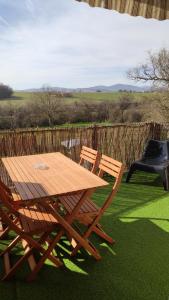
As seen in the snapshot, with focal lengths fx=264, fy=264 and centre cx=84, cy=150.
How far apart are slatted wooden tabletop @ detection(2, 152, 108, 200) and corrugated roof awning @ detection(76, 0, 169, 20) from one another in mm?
1583

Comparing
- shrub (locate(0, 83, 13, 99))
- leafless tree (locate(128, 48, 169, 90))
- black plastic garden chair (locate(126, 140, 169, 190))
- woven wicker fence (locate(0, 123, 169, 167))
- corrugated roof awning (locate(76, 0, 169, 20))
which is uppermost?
leafless tree (locate(128, 48, 169, 90))

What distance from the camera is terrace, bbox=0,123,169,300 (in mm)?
2643

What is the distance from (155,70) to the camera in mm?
18797

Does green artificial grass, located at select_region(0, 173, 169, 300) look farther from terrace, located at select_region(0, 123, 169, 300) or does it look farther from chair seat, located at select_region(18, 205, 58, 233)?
chair seat, located at select_region(18, 205, 58, 233)

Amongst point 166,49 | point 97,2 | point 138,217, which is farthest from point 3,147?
point 166,49

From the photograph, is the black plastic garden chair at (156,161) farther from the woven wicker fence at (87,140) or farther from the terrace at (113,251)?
the woven wicker fence at (87,140)

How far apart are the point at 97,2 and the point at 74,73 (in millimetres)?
16231

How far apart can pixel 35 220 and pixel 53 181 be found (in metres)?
0.46

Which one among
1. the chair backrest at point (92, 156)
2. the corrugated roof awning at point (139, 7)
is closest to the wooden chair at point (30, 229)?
the chair backrest at point (92, 156)

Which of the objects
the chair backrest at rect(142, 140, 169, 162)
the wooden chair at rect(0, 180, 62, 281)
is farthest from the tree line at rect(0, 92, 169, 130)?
the wooden chair at rect(0, 180, 62, 281)

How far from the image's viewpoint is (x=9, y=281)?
9.05ft

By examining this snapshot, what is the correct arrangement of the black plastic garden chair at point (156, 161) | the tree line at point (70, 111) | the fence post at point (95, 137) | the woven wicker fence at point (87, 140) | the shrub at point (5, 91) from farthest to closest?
the shrub at point (5, 91), the tree line at point (70, 111), the fence post at point (95, 137), the black plastic garden chair at point (156, 161), the woven wicker fence at point (87, 140)

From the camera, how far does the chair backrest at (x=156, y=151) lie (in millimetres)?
6166

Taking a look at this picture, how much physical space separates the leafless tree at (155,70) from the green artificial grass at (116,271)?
627 inches
